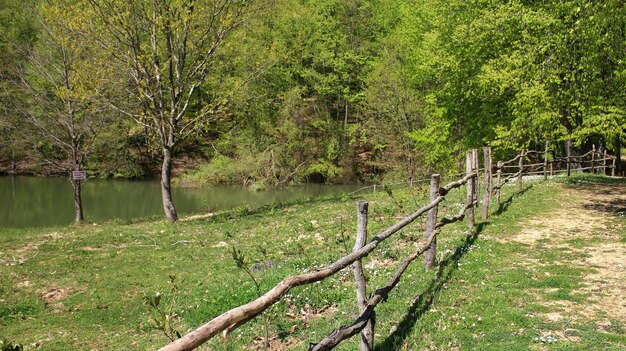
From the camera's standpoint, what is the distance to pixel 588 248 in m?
10.7

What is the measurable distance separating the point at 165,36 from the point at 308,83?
33.8 m

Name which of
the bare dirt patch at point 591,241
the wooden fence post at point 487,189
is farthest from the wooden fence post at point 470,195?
the wooden fence post at point 487,189

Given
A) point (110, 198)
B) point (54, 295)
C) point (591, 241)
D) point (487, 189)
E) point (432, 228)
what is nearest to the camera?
point (432, 228)

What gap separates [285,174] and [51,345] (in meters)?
39.8

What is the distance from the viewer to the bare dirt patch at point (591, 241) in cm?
738

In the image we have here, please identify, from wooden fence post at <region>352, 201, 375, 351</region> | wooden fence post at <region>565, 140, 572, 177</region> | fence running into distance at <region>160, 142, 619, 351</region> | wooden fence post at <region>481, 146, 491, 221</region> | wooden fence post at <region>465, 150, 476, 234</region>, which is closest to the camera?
fence running into distance at <region>160, 142, 619, 351</region>

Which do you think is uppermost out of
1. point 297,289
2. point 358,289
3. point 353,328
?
point 358,289

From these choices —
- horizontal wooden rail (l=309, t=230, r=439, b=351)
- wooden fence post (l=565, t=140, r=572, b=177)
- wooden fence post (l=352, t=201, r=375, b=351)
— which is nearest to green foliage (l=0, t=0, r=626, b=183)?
wooden fence post (l=565, t=140, r=572, b=177)

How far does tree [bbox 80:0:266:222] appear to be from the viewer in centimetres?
1981

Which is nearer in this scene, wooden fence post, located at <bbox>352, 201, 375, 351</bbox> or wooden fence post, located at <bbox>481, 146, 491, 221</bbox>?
wooden fence post, located at <bbox>352, 201, 375, 351</bbox>

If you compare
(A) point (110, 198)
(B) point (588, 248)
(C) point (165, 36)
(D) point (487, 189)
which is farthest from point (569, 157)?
(A) point (110, 198)

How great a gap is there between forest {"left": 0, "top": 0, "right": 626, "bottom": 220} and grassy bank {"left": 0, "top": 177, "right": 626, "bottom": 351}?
206 inches

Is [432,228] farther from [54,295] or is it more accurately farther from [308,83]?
[308,83]

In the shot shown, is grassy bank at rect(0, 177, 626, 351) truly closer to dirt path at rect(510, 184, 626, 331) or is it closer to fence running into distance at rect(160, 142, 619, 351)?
dirt path at rect(510, 184, 626, 331)
